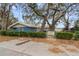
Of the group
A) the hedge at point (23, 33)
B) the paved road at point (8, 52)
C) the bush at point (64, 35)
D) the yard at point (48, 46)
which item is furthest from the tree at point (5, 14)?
the bush at point (64, 35)

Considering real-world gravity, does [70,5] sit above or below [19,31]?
above

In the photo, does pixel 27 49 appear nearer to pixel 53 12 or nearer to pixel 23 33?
pixel 23 33

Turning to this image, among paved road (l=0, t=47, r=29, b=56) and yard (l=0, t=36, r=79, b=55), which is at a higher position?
yard (l=0, t=36, r=79, b=55)

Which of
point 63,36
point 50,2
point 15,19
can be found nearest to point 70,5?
point 50,2

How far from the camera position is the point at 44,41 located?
340 centimetres

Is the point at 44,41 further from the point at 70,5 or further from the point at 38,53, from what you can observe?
the point at 70,5

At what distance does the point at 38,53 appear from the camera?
3.30 m

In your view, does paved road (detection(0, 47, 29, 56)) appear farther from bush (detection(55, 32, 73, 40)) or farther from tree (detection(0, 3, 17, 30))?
bush (detection(55, 32, 73, 40))

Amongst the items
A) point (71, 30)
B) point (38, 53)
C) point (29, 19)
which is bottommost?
point (38, 53)

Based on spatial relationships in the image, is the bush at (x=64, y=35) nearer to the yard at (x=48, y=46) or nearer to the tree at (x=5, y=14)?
the yard at (x=48, y=46)

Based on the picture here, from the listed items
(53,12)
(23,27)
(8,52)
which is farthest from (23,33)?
(53,12)

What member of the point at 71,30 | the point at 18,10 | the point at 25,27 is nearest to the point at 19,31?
the point at 25,27

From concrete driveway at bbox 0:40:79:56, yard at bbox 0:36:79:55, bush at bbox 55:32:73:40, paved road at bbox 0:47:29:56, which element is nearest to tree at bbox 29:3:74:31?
Answer: bush at bbox 55:32:73:40

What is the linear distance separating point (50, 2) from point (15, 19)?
756mm
